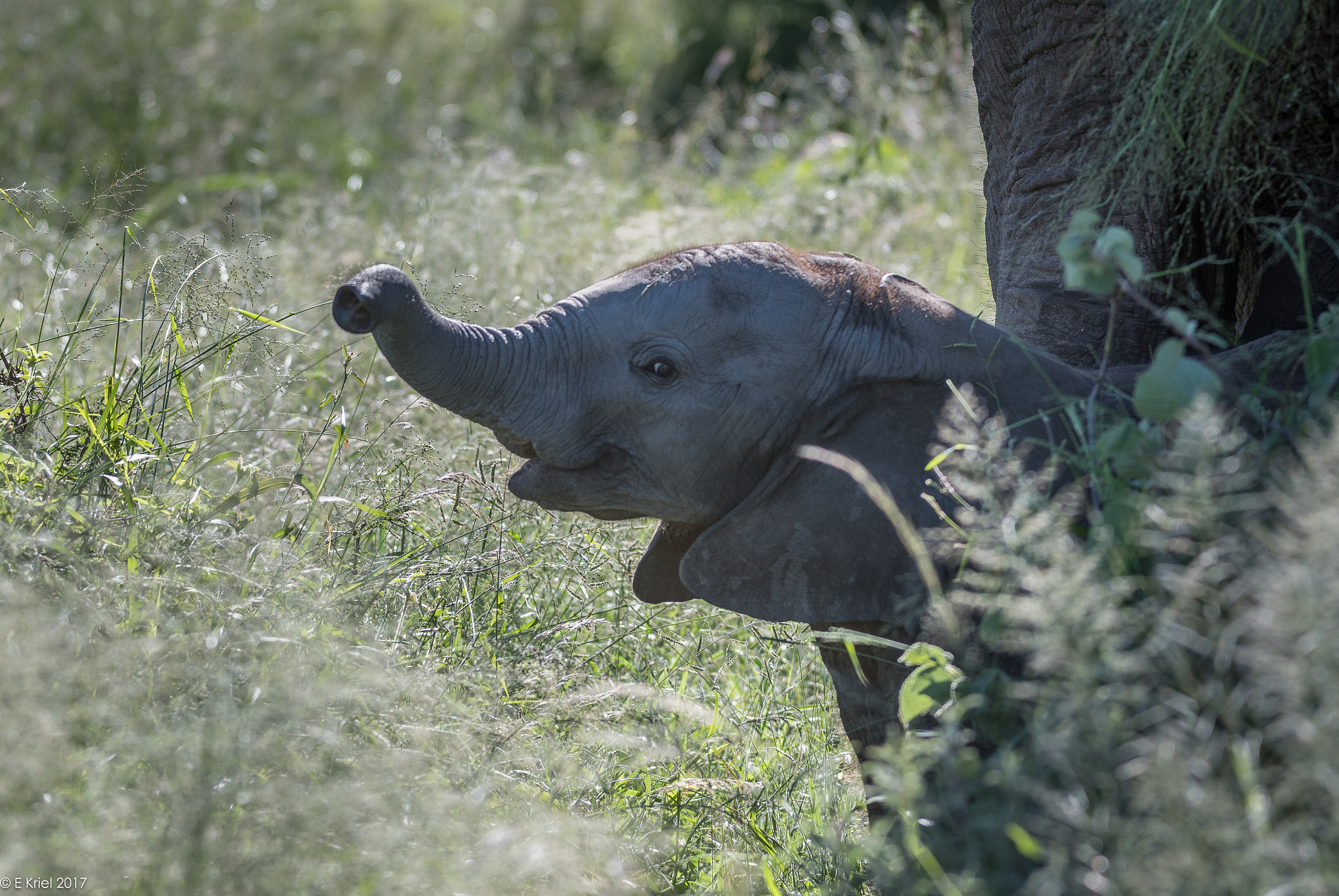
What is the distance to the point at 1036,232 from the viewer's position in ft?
11.5

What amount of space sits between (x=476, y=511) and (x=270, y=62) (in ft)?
28.6

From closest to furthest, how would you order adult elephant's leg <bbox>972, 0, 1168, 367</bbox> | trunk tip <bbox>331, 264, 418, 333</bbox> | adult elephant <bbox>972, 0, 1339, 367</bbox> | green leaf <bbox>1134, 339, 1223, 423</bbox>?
green leaf <bbox>1134, 339, 1223, 423</bbox> → trunk tip <bbox>331, 264, 418, 333</bbox> → adult elephant <bbox>972, 0, 1339, 367</bbox> → adult elephant's leg <bbox>972, 0, 1168, 367</bbox>

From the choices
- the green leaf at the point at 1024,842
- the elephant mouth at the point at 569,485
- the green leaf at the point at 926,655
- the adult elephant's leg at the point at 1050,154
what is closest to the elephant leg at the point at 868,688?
the green leaf at the point at 926,655

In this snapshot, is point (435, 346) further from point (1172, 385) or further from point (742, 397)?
point (1172, 385)

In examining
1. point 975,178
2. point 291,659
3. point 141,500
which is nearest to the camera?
point 291,659

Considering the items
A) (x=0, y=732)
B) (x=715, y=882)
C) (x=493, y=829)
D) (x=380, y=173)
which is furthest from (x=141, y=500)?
(x=380, y=173)

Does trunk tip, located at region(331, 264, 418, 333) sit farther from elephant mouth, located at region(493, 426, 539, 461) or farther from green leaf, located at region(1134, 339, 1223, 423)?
green leaf, located at region(1134, 339, 1223, 423)

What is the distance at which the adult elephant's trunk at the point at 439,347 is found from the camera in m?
2.42

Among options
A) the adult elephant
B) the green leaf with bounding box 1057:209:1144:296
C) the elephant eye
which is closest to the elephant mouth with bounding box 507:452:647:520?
the elephant eye

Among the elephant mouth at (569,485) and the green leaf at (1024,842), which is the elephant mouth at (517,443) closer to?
the elephant mouth at (569,485)

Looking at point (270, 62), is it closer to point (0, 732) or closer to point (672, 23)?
point (672, 23)

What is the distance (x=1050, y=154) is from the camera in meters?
3.48

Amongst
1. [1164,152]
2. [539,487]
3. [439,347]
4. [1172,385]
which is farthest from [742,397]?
[1164,152]

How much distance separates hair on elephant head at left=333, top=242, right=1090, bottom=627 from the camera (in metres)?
2.61
